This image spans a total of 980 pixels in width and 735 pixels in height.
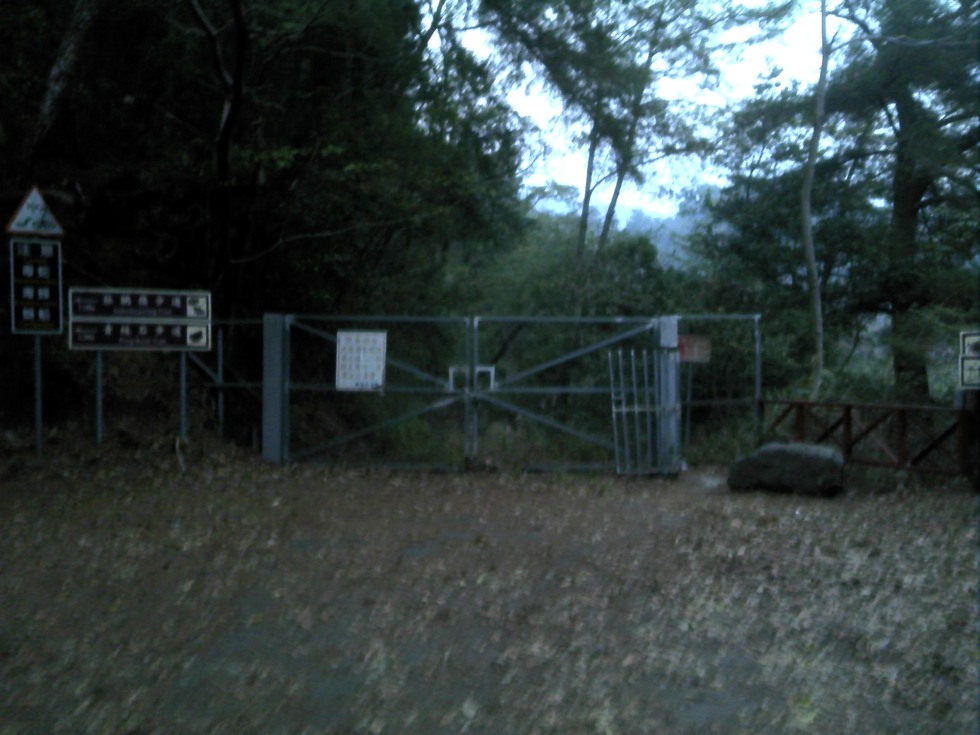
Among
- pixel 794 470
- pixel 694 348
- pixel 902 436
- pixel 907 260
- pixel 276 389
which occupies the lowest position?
pixel 794 470

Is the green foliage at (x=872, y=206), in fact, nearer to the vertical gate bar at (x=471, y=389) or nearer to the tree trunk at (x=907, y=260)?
the tree trunk at (x=907, y=260)

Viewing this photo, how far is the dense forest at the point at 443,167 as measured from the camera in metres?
15.3

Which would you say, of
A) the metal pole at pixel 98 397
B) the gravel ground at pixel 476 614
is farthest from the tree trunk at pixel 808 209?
the metal pole at pixel 98 397

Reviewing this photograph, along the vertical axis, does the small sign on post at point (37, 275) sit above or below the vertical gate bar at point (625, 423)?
above

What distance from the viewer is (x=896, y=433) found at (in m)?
14.4

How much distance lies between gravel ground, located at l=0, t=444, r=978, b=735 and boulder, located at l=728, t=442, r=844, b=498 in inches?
29.7

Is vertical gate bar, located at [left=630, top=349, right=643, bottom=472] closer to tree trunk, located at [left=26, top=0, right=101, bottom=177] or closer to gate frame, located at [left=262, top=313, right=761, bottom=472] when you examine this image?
gate frame, located at [left=262, top=313, right=761, bottom=472]

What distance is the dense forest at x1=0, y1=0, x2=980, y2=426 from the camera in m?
15.3

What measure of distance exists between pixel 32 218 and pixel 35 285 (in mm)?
874

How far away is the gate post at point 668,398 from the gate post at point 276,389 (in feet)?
16.6

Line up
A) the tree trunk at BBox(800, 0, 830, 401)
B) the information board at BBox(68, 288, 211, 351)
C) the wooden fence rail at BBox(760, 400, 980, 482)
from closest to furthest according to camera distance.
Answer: the wooden fence rail at BBox(760, 400, 980, 482) < the information board at BBox(68, 288, 211, 351) < the tree trunk at BBox(800, 0, 830, 401)

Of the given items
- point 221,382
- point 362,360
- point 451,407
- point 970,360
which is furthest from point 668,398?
point 221,382

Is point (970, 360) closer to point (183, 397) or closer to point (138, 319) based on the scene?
point (183, 397)

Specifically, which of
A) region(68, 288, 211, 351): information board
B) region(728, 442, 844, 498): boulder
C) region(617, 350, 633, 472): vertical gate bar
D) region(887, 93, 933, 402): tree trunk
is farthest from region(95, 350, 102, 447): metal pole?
region(887, 93, 933, 402): tree trunk
